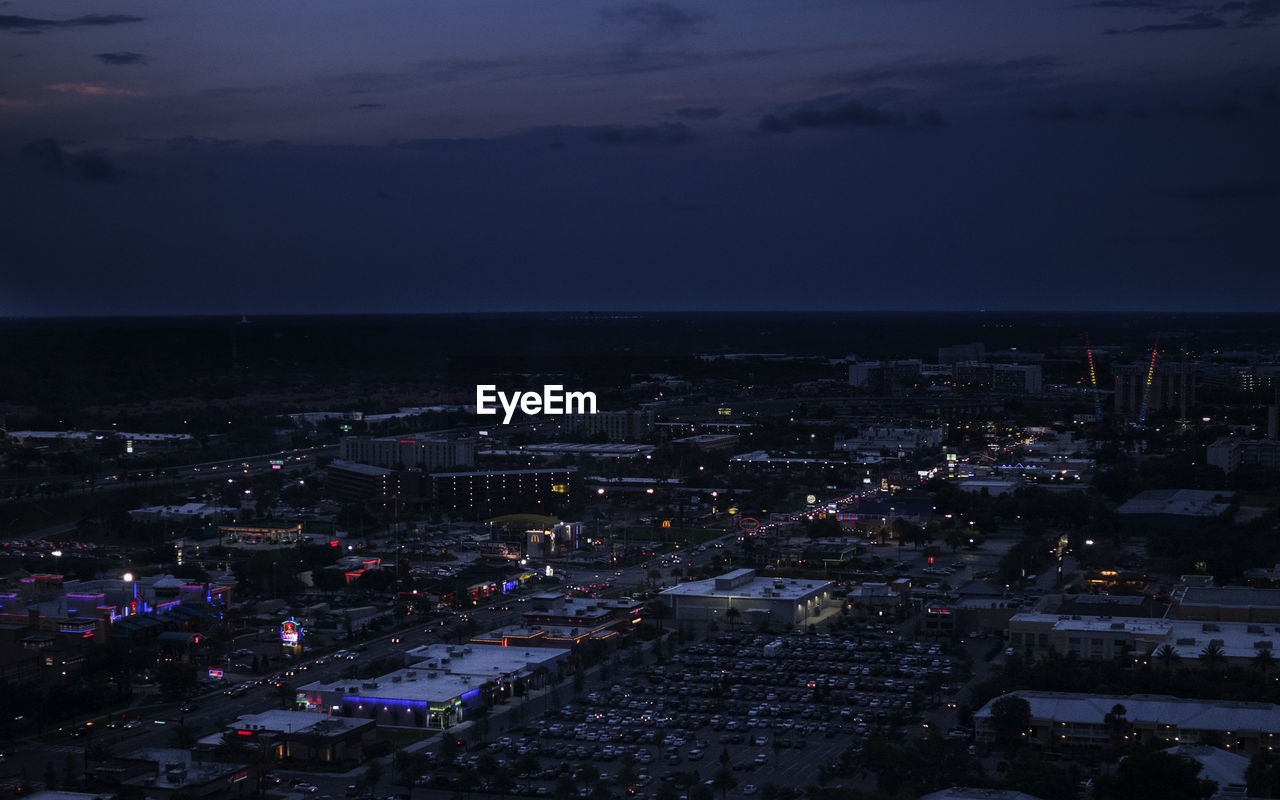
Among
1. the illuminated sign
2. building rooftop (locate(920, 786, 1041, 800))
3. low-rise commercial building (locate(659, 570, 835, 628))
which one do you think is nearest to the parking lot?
low-rise commercial building (locate(659, 570, 835, 628))

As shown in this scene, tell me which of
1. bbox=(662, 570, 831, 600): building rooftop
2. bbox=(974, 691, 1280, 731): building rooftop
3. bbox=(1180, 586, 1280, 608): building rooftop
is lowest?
bbox=(974, 691, 1280, 731): building rooftop

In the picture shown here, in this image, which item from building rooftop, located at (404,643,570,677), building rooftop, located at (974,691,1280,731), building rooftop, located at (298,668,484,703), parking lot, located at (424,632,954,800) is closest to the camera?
parking lot, located at (424,632,954,800)

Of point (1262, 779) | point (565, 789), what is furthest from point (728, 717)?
point (1262, 779)

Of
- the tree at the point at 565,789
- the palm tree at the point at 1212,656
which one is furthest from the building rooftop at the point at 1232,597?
the tree at the point at 565,789

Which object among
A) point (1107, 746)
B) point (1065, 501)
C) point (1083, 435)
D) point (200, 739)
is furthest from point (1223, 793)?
point (1083, 435)

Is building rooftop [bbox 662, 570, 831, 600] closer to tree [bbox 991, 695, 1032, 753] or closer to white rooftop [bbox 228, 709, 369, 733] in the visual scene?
tree [bbox 991, 695, 1032, 753]

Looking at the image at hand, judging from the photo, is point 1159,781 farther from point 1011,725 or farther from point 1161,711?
point 1161,711

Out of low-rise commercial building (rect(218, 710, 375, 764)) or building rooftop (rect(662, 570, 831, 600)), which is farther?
building rooftop (rect(662, 570, 831, 600))
